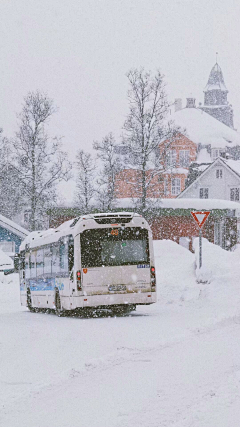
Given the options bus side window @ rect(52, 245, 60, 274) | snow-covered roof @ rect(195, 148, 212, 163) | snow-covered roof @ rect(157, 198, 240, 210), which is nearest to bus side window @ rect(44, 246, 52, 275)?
bus side window @ rect(52, 245, 60, 274)

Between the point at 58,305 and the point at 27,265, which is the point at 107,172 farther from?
the point at 58,305

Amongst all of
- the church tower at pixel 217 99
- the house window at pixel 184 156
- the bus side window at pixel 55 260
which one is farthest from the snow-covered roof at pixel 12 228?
the church tower at pixel 217 99

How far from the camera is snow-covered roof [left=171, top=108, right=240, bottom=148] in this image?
100 m

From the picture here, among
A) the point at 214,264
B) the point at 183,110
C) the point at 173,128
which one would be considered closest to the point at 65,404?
the point at 214,264

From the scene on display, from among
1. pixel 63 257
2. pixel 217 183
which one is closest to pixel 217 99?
pixel 217 183

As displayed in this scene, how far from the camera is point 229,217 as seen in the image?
55469 mm

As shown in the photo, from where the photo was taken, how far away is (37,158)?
51.4 m

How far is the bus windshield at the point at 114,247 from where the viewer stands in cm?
1772

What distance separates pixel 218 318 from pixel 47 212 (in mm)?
37309

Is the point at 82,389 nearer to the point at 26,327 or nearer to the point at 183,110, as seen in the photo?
the point at 26,327

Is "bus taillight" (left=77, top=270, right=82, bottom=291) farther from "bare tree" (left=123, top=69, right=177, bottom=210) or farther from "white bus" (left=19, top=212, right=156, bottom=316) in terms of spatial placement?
"bare tree" (left=123, top=69, right=177, bottom=210)

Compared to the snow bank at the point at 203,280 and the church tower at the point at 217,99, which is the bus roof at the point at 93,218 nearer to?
the snow bank at the point at 203,280

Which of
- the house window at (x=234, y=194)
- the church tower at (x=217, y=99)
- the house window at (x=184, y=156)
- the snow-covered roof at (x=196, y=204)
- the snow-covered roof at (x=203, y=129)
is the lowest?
the snow-covered roof at (x=196, y=204)

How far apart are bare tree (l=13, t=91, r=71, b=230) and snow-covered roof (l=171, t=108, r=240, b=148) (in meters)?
48.8
